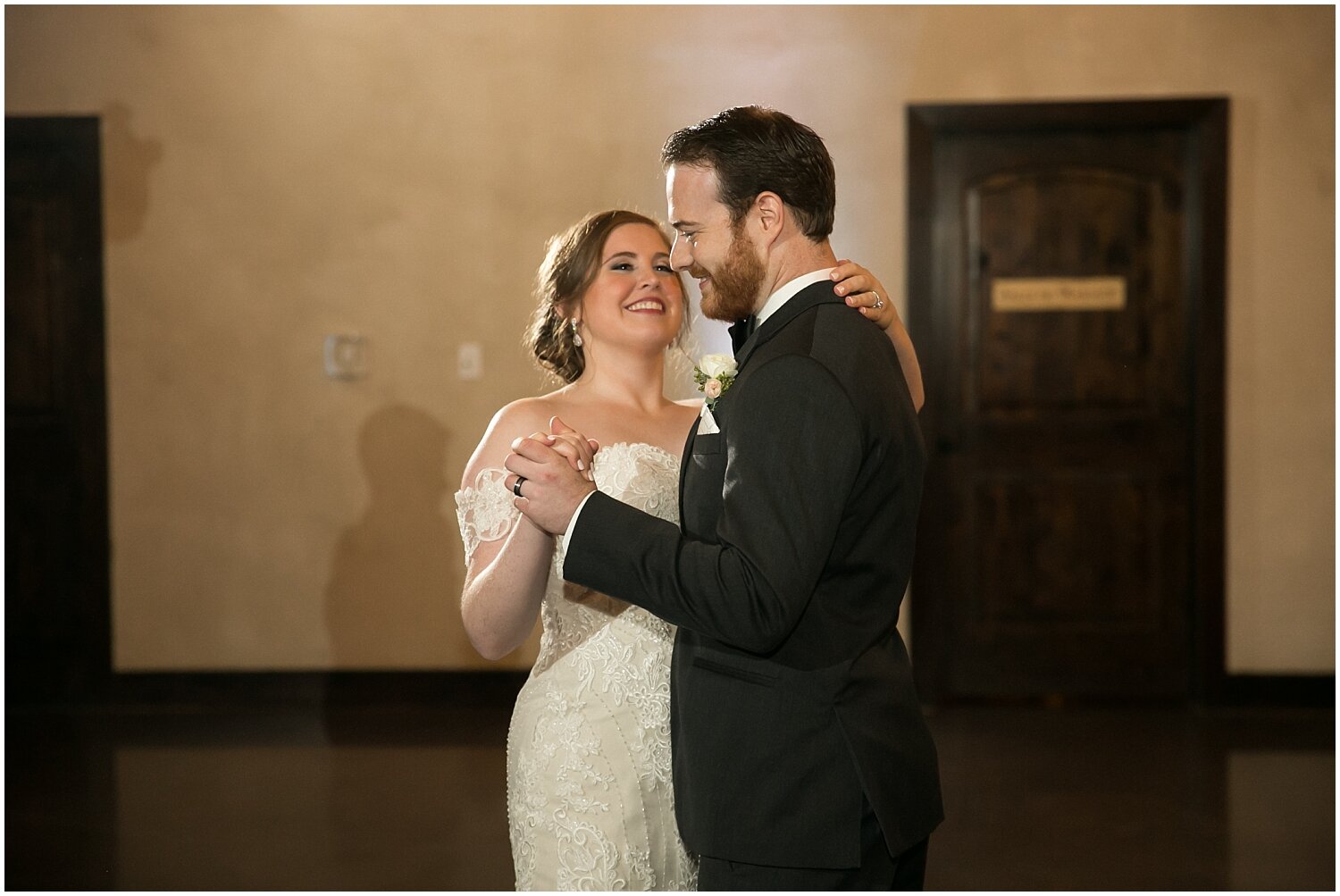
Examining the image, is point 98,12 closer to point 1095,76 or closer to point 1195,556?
point 1095,76

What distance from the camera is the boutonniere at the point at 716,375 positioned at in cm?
161

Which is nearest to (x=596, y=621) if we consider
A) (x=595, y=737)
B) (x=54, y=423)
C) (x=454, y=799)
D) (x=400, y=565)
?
(x=595, y=737)

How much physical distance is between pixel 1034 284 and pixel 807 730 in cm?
386

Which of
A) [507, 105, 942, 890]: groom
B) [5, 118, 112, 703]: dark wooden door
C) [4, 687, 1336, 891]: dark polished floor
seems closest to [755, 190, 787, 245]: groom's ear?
[507, 105, 942, 890]: groom

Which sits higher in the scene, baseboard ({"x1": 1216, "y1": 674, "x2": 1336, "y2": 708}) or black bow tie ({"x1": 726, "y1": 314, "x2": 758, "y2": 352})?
black bow tie ({"x1": 726, "y1": 314, "x2": 758, "y2": 352})

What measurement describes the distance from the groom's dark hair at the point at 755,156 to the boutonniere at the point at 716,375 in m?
0.20

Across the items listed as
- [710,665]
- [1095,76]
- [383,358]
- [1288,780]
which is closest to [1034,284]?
[1095,76]

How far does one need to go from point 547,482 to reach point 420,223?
3.74 metres

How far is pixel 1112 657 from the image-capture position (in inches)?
198

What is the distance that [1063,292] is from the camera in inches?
196

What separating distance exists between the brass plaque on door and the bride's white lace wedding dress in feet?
10.6

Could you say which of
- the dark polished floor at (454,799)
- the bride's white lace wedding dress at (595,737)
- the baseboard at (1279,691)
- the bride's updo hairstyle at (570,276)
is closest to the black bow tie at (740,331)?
the bride's white lace wedding dress at (595,737)

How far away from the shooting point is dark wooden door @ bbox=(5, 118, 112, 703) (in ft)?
16.6

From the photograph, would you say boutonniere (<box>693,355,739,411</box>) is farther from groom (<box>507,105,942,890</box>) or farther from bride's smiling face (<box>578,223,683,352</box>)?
bride's smiling face (<box>578,223,683,352</box>)
